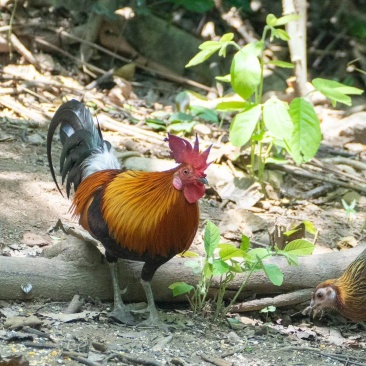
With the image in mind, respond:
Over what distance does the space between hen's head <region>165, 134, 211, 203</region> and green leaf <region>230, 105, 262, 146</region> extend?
4.92 feet

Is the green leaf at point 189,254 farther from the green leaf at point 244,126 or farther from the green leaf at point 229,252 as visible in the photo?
the green leaf at point 244,126

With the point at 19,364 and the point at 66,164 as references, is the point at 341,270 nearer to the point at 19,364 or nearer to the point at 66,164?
the point at 66,164

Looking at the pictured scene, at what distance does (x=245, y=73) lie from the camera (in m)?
5.80

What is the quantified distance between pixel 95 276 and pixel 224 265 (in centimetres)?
90

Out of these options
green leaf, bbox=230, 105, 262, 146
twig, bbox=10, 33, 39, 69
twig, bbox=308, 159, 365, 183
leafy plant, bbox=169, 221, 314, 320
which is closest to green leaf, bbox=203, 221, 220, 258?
leafy plant, bbox=169, 221, 314, 320

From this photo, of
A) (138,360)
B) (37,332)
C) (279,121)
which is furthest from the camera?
(279,121)

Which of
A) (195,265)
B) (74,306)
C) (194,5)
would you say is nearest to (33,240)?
(74,306)

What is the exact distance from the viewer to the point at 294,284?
4879 mm

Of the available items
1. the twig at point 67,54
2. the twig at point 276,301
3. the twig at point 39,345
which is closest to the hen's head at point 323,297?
the twig at point 276,301

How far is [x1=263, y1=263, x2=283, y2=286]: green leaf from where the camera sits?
14.0 feet

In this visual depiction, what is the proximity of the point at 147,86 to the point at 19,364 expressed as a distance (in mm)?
6204

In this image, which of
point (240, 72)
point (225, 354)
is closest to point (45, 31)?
point (240, 72)

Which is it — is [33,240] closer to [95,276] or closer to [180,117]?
[95,276]

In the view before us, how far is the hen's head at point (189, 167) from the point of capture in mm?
4316
